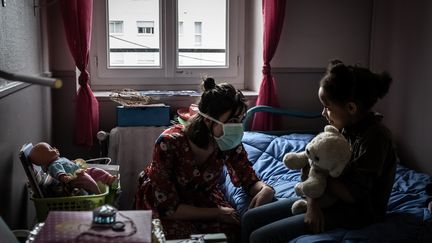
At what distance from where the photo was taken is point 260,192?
75.7 inches

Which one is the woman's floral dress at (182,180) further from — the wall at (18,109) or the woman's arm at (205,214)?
the wall at (18,109)

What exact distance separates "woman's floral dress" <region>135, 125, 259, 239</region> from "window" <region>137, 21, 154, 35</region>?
1.38 meters

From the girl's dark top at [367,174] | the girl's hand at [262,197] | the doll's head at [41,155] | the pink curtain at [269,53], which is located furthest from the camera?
the pink curtain at [269,53]

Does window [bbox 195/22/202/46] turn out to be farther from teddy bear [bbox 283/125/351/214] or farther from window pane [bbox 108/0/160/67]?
teddy bear [bbox 283/125/351/214]

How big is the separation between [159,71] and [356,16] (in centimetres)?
139

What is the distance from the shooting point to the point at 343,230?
161cm

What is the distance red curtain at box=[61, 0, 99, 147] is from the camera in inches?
106

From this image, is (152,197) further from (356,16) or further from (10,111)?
(356,16)

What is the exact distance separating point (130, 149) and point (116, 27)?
2.81 ft

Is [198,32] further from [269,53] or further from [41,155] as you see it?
[41,155]

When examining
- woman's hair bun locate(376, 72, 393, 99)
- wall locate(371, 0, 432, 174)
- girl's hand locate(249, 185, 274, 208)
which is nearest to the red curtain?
girl's hand locate(249, 185, 274, 208)

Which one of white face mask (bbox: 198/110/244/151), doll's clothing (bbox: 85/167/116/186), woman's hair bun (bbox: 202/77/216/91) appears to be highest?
woman's hair bun (bbox: 202/77/216/91)

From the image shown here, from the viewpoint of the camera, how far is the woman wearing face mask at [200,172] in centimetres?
183

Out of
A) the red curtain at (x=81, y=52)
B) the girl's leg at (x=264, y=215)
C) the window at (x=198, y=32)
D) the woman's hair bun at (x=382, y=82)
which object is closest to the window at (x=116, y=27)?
the red curtain at (x=81, y=52)
